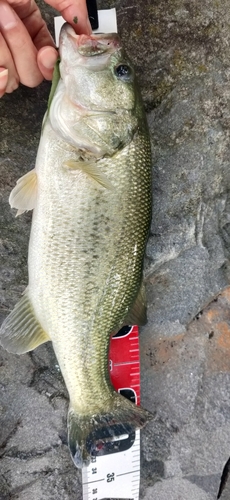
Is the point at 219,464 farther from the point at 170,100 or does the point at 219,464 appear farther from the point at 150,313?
the point at 170,100

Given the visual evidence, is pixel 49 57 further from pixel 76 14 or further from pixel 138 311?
pixel 138 311

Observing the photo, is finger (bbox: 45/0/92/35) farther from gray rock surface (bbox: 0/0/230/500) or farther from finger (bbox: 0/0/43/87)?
gray rock surface (bbox: 0/0/230/500)

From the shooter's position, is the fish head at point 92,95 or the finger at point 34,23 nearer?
the fish head at point 92,95

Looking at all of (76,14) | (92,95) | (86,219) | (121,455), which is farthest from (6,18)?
(121,455)

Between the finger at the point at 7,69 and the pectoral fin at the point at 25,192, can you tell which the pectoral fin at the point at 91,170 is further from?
the finger at the point at 7,69

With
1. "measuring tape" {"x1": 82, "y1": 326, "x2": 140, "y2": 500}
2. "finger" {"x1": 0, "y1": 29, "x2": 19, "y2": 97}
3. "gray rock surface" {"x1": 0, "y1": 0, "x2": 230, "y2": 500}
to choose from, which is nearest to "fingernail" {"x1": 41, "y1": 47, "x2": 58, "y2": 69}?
"finger" {"x1": 0, "y1": 29, "x2": 19, "y2": 97}

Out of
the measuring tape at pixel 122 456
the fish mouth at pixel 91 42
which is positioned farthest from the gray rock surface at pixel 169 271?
the fish mouth at pixel 91 42
